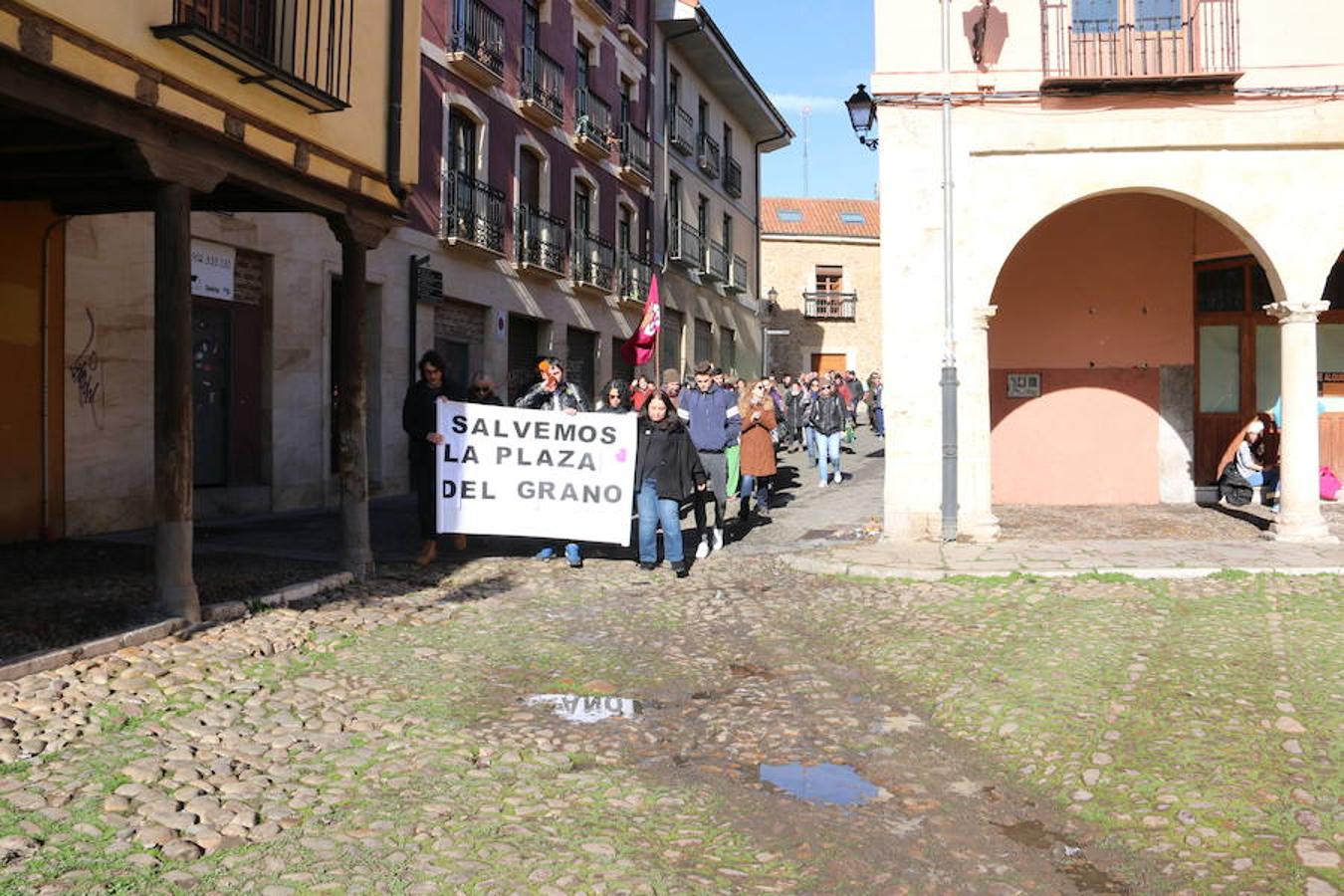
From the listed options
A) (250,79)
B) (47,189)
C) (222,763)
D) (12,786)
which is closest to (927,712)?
(222,763)

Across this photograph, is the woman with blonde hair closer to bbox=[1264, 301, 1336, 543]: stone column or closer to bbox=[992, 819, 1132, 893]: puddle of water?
bbox=[1264, 301, 1336, 543]: stone column

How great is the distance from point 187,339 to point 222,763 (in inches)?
127

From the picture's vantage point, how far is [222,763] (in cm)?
444

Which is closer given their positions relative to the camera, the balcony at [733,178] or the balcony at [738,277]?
the balcony at [733,178]

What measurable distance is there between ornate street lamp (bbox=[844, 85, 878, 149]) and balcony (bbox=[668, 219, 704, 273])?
1424 cm

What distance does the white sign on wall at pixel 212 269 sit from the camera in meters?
12.0

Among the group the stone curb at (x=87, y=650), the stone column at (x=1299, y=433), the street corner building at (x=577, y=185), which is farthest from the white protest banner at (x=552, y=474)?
the street corner building at (x=577, y=185)

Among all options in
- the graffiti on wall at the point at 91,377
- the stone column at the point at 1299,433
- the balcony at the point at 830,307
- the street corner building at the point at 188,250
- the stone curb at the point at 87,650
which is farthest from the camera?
the balcony at the point at 830,307

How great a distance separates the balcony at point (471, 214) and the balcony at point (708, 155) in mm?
11137

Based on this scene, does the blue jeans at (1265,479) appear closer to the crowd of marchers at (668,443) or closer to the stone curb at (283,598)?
the crowd of marchers at (668,443)

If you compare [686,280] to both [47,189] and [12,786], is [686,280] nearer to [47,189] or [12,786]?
[47,189]

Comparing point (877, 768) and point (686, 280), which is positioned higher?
point (686, 280)

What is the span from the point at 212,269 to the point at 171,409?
6279mm

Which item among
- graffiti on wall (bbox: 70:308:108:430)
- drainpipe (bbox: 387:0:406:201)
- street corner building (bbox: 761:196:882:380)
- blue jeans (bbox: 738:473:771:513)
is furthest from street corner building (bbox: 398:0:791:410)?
street corner building (bbox: 761:196:882:380)
